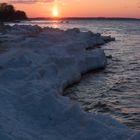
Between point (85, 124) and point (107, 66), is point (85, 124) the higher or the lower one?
the higher one

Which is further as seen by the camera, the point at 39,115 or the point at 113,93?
the point at 113,93

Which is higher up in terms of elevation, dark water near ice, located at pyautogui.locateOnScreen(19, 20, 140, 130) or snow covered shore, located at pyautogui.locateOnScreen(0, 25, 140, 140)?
snow covered shore, located at pyautogui.locateOnScreen(0, 25, 140, 140)

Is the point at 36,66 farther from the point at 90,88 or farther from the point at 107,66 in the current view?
the point at 107,66

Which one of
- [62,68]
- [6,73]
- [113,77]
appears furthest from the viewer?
[113,77]

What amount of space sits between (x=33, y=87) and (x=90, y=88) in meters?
7.30

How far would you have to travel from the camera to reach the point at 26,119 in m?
9.90

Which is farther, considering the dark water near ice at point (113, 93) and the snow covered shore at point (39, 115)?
the dark water near ice at point (113, 93)

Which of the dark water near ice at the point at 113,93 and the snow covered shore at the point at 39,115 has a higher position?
the snow covered shore at the point at 39,115

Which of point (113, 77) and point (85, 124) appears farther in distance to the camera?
point (113, 77)

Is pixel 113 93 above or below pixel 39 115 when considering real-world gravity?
below

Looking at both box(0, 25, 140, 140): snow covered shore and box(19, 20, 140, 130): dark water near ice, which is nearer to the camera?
box(0, 25, 140, 140): snow covered shore

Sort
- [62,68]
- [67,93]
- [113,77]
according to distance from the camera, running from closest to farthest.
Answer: [67,93], [62,68], [113,77]

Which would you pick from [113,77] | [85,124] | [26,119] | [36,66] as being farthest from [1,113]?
[113,77]

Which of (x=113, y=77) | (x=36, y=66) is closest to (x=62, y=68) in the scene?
(x=36, y=66)
